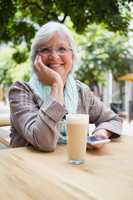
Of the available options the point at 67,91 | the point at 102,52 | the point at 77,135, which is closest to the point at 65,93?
the point at 67,91

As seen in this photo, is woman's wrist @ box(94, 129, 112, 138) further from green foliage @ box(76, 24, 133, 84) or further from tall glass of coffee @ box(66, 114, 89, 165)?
green foliage @ box(76, 24, 133, 84)

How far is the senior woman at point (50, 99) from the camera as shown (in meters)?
1.15

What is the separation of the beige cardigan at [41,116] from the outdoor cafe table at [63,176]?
2.3 inches

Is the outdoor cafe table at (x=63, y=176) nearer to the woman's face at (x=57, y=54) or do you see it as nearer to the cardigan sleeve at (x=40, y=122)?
the cardigan sleeve at (x=40, y=122)

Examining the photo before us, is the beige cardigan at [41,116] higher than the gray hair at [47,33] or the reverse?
the reverse

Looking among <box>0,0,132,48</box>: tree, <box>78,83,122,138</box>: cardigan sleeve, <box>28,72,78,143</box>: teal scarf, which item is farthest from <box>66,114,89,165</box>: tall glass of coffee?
<box>0,0,132,48</box>: tree

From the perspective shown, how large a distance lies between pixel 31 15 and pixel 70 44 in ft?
7.55

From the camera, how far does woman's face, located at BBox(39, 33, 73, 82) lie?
1391 millimetres

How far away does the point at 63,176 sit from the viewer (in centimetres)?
85

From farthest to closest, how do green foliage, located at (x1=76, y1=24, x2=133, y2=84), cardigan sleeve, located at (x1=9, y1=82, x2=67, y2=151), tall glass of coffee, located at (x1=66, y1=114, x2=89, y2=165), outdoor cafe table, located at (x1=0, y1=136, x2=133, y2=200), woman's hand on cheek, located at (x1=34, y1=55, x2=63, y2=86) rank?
green foliage, located at (x1=76, y1=24, x2=133, y2=84), woman's hand on cheek, located at (x1=34, y1=55, x2=63, y2=86), cardigan sleeve, located at (x1=9, y1=82, x2=67, y2=151), tall glass of coffee, located at (x1=66, y1=114, x2=89, y2=165), outdoor cafe table, located at (x1=0, y1=136, x2=133, y2=200)

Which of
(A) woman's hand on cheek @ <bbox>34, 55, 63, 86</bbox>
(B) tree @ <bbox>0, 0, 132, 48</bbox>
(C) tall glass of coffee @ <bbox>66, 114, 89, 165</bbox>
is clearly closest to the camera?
(C) tall glass of coffee @ <bbox>66, 114, 89, 165</bbox>

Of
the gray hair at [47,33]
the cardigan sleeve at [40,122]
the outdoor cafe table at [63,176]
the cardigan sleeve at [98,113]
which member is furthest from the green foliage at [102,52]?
the outdoor cafe table at [63,176]

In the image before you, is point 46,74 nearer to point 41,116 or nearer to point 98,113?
point 41,116

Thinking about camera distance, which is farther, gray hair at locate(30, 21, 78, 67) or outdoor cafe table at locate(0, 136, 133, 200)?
gray hair at locate(30, 21, 78, 67)
